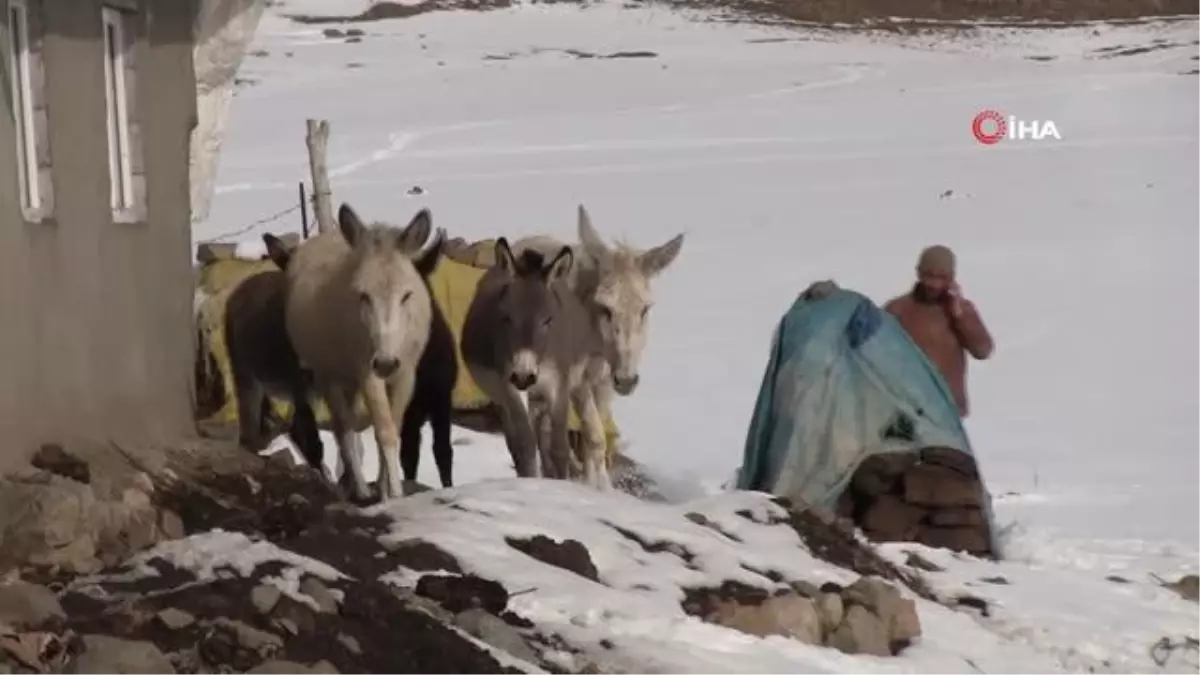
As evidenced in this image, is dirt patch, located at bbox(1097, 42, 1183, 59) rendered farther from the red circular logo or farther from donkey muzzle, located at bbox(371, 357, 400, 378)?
donkey muzzle, located at bbox(371, 357, 400, 378)

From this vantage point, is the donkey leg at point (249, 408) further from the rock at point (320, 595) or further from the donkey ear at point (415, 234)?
the rock at point (320, 595)

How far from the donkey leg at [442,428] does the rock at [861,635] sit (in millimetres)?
2065

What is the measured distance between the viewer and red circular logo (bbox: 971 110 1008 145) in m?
31.5

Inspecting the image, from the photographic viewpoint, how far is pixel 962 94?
3512cm

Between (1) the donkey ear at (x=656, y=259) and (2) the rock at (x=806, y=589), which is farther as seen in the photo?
(1) the donkey ear at (x=656, y=259)

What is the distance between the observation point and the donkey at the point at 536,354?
7.60 metres

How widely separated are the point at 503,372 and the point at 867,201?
19.2 meters

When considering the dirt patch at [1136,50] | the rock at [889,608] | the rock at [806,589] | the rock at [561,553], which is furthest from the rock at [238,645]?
the dirt patch at [1136,50]

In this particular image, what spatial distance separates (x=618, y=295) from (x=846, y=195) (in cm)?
1966

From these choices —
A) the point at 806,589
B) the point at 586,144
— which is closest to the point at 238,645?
the point at 806,589

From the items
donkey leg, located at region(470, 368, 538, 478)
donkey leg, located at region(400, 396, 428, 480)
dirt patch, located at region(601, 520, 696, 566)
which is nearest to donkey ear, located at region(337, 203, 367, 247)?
donkey leg, located at region(400, 396, 428, 480)

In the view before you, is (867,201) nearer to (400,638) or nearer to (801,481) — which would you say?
(801,481)

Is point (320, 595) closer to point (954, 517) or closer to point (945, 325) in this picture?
point (954, 517)

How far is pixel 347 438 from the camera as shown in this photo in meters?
7.68
